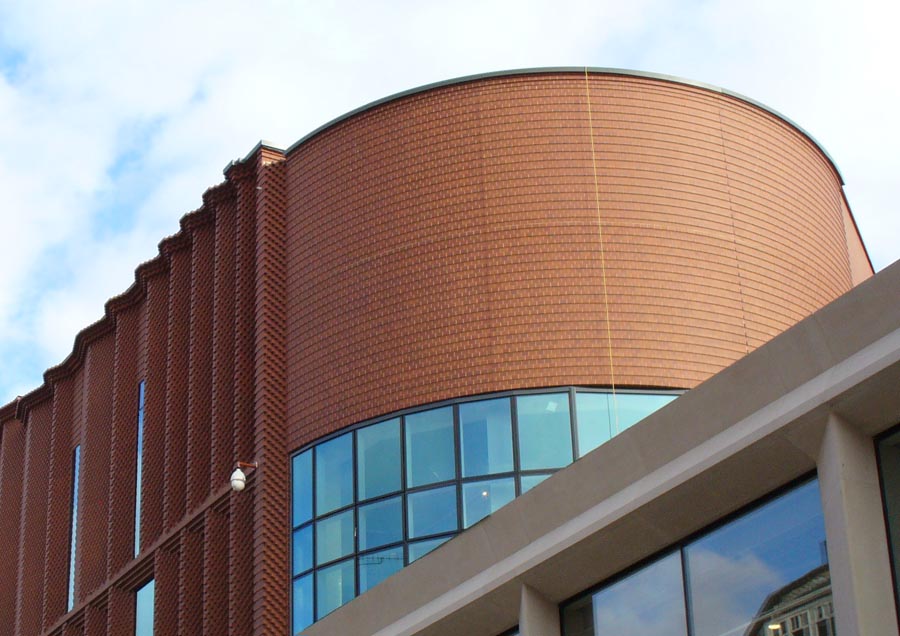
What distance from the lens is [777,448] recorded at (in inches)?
578

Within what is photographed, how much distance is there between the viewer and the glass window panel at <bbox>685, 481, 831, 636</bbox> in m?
14.5

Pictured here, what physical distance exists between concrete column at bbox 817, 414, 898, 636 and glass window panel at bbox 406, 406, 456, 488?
14674 millimetres

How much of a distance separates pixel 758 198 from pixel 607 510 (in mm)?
15589

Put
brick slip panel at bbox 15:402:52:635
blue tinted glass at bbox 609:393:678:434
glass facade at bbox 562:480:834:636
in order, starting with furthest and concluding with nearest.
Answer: brick slip panel at bbox 15:402:52:635 → blue tinted glass at bbox 609:393:678:434 → glass facade at bbox 562:480:834:636

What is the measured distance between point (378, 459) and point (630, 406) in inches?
195

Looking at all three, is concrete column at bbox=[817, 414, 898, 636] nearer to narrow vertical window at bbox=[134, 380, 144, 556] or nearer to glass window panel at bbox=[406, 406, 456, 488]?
glass window panel at bbox=[406, 406, 456, 488]

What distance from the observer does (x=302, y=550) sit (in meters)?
29.9

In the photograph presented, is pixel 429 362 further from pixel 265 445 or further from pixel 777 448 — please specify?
pixel 777 448

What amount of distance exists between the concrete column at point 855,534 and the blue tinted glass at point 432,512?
14320 mm

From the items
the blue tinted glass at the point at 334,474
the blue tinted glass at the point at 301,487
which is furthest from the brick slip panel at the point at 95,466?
the blue tinted glass at the point at 334,474

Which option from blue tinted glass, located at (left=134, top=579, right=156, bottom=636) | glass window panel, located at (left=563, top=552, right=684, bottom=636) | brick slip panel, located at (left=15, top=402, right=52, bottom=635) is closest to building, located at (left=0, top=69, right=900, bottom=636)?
blue tinted glass, located at (left=134, top=579, right=156, bottom=636)

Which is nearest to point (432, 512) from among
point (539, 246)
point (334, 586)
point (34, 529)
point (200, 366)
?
point (334, 586)

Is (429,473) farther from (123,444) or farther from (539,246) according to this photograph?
(123,444)

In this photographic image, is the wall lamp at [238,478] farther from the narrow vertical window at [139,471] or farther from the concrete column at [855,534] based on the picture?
the concrete column at [855,534]
